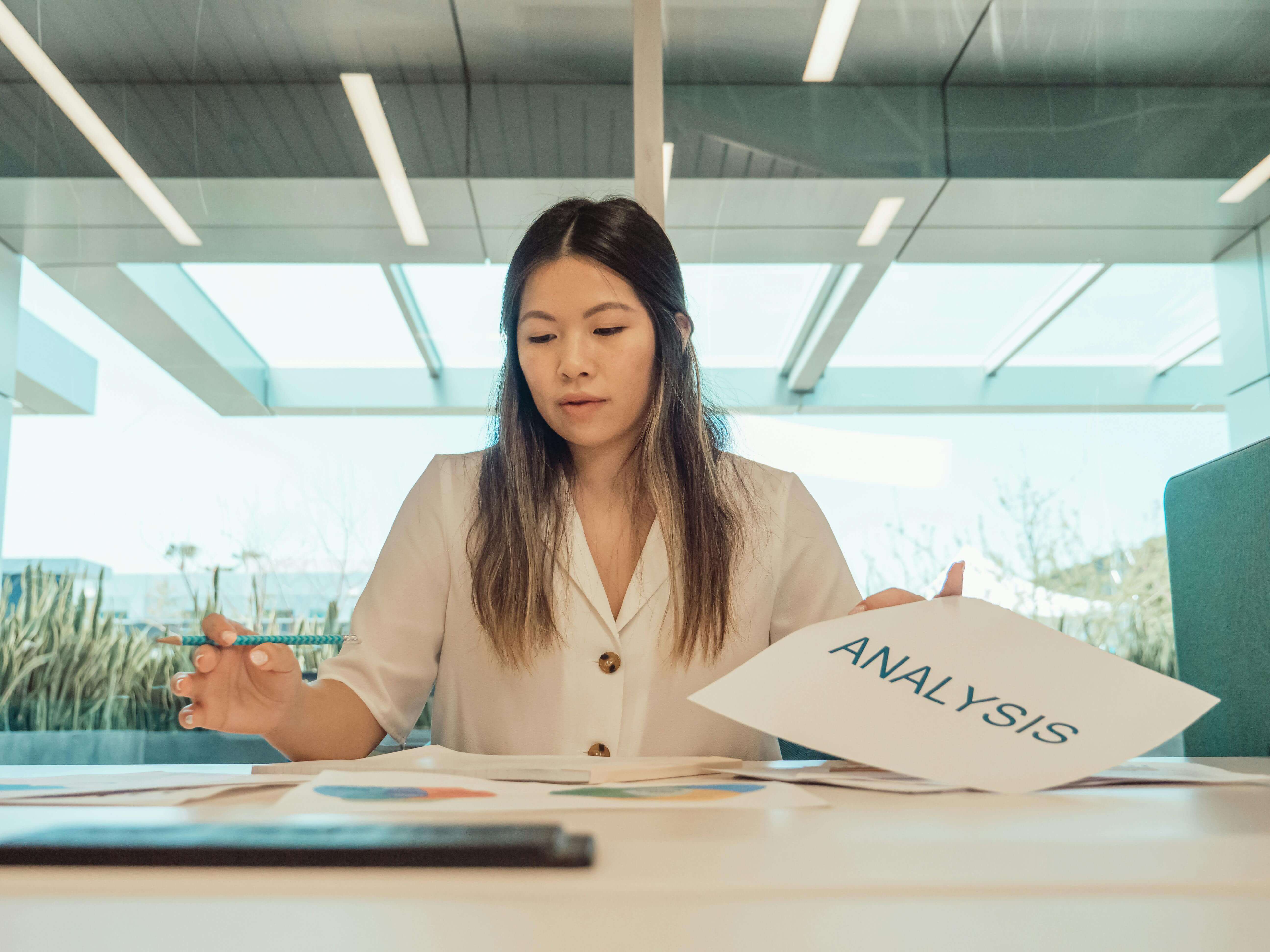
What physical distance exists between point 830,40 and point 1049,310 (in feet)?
3.48

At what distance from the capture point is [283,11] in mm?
2709

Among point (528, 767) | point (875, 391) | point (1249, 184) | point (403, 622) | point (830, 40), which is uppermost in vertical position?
point (830, 40)

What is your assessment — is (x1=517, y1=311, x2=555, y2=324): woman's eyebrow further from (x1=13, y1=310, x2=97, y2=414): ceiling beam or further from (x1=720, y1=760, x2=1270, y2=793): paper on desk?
(x1=13, y1=310, x2=97, y2=414): ceiling beam

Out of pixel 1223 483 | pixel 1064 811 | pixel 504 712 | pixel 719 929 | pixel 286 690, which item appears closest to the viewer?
pixel 719 929

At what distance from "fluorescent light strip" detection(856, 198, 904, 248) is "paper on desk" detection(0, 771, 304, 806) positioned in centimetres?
254

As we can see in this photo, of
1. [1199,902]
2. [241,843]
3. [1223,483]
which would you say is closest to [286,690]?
[241,843]

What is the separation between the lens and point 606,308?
114 centimetres

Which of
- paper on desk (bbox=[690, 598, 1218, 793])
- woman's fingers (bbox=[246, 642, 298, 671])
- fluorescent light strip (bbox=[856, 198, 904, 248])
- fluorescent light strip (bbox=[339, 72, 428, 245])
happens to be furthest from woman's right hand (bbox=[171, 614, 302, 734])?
fluorescent light strip (bbox=[856, 198, 904, 248])

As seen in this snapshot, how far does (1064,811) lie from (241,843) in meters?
0.35

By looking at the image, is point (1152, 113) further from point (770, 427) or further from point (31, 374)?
point (31, 374)

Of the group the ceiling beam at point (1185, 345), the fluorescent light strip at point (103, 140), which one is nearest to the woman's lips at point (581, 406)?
the fluorescent light strip at point (103, 140)

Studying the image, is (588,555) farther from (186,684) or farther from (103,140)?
(103,140)

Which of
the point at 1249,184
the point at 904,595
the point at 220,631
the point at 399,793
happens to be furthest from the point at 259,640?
the point at 1249,184

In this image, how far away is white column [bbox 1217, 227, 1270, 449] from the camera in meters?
2.73
